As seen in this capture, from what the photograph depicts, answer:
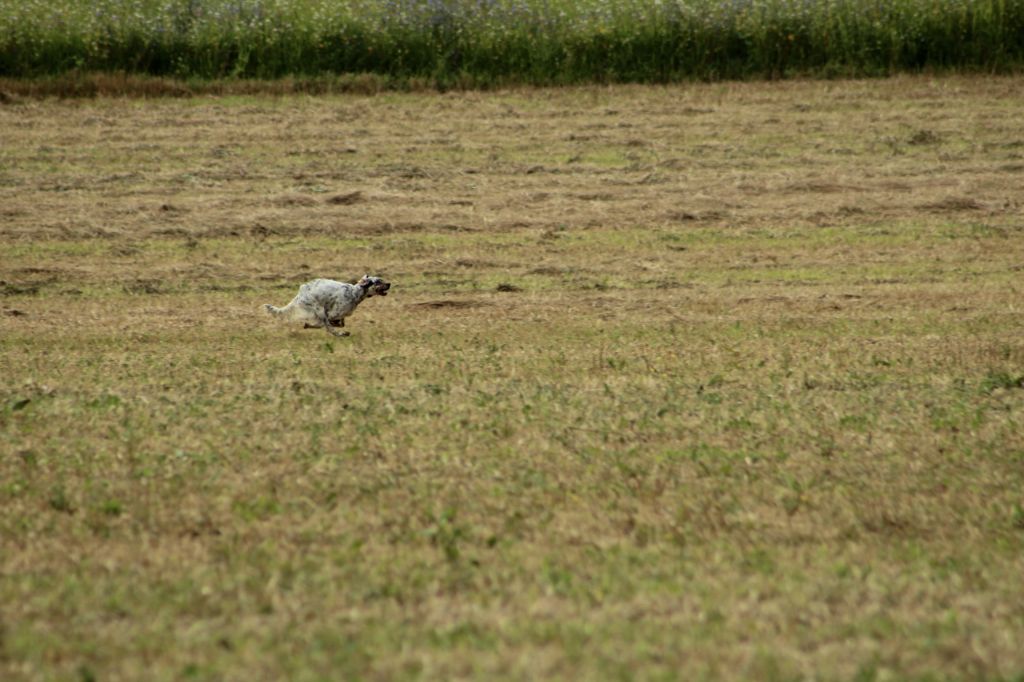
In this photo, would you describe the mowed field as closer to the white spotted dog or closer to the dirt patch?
the dirt patch

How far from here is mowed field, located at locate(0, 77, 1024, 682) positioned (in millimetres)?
5230

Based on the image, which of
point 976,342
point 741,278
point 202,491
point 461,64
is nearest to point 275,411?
point 202,491

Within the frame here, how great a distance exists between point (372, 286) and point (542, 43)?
1112 cm

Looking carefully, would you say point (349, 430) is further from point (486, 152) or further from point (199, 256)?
point (486, 152)

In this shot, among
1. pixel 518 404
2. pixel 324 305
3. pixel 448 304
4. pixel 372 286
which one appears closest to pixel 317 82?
pixel 448 304

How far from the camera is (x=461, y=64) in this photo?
860 inches

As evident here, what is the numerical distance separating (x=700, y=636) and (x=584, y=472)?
2.08 m

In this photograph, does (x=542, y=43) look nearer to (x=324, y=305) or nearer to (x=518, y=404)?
(x=324, y=305)

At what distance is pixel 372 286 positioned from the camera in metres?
11.8

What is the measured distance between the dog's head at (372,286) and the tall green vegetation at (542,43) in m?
10.3

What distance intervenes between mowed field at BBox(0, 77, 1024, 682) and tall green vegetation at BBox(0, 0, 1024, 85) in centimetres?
281

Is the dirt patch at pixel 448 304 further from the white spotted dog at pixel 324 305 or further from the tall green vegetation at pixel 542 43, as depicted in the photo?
the tall green vegetation at pixel 542 43

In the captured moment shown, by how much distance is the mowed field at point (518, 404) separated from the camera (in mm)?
5230

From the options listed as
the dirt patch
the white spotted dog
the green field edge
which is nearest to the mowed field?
the dirt patch
